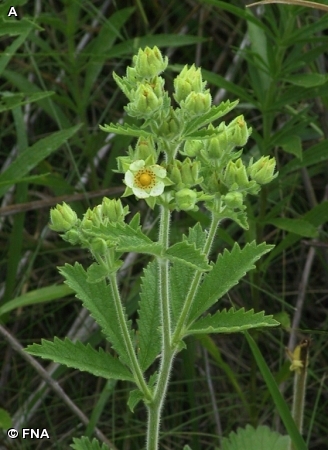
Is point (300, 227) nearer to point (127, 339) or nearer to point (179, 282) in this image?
point (179, 282)

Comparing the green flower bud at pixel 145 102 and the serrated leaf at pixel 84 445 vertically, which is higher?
the green flower bud at pixel 145 102

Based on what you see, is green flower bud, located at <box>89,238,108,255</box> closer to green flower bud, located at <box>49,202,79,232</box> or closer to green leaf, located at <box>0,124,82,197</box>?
green flower bud, located at <box>49,202,79,232</box>

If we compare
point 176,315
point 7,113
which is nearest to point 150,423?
point 176,315

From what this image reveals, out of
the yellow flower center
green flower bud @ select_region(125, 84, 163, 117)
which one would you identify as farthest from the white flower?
green flower bud @ select_region(125, 84, 163, 117)

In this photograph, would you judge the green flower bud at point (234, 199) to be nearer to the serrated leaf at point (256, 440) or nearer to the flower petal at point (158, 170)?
the flower petal at point (158, 170)

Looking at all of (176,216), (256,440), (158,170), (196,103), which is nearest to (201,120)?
(196,103)

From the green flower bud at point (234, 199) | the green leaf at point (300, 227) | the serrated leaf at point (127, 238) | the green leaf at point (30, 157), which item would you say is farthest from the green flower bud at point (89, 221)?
the green leaf at point (300, 227)

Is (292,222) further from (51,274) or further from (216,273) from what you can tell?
(51,274)

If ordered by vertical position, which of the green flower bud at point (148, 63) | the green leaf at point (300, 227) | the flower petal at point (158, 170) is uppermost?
the green flower bud at point (148, 63)
